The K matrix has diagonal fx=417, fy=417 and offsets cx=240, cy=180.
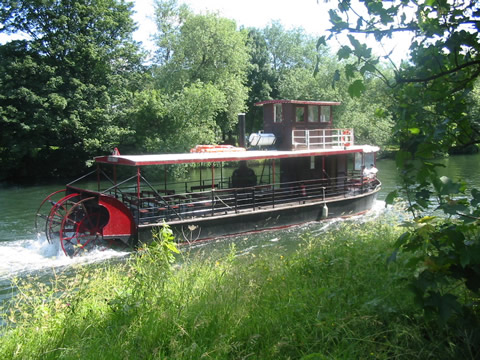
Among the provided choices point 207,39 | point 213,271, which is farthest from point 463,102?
point 207,39

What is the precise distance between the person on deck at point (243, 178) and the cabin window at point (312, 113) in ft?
13.3

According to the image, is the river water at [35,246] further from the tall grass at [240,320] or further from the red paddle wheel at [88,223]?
the tall grass at [240,320]

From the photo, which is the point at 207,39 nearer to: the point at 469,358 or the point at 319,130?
the point at 319,130

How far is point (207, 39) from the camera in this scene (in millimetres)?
35906

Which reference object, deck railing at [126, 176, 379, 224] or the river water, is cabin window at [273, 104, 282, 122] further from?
the river water

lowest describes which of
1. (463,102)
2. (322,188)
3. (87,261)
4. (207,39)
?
(87,261)

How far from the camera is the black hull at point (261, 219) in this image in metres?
13.1

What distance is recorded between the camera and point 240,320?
427 cm

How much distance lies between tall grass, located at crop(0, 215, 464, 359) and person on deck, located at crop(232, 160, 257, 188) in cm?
1116

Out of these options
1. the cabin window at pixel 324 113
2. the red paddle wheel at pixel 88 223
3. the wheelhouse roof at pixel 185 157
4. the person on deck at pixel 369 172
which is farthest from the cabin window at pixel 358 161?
the red paddle wheel at pixel 88 223

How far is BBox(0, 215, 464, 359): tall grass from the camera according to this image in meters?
3.74

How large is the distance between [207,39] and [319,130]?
20.9 m

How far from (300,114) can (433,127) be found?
51.6ft

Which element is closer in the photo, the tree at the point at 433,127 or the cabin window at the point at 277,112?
the tree at the point at 433,127
